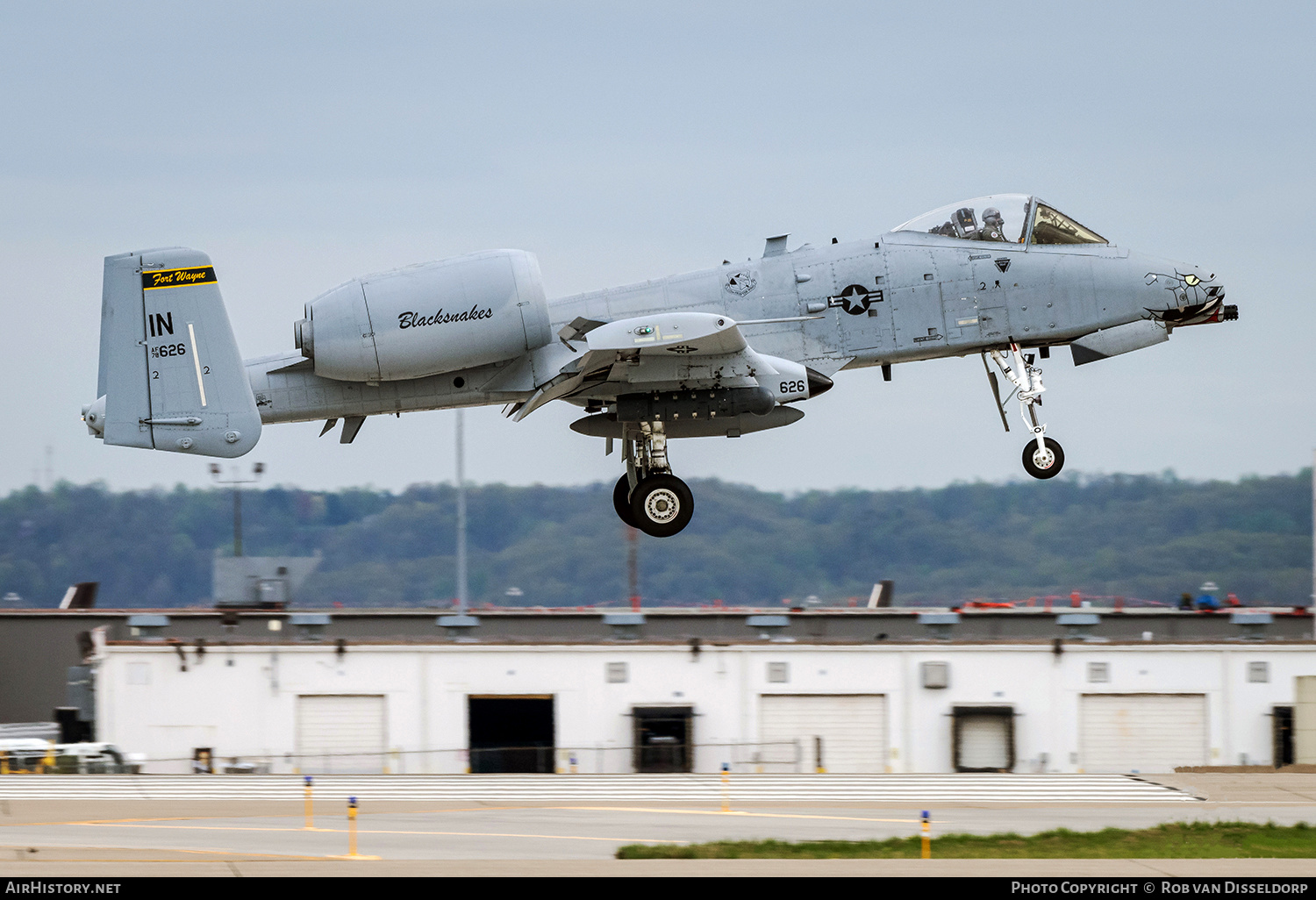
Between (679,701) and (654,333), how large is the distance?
1788cm

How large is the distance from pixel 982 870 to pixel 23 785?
63.1 feet

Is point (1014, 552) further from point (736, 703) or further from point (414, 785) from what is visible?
point (414, 785)

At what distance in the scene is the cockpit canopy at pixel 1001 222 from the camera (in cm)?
2639

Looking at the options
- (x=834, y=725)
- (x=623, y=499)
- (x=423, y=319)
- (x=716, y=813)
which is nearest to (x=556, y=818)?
(x=716, y=813)

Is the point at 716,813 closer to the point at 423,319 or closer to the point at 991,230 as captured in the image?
the point at 423,319

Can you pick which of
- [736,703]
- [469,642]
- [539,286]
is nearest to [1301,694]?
[736,703]

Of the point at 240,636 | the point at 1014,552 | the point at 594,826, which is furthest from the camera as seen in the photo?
the point at 1014,552

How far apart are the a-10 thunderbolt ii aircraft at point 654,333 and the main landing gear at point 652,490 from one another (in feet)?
0.11

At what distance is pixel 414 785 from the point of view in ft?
113

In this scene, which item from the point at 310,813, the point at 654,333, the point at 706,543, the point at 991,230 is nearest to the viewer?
the point at 654,333

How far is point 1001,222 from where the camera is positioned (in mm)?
26453

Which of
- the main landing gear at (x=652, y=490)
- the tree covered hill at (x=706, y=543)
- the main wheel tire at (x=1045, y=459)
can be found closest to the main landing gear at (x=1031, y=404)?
the main wheel tire at (x=1045, y=459)

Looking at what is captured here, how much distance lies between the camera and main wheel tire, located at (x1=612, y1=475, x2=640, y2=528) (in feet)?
86.0

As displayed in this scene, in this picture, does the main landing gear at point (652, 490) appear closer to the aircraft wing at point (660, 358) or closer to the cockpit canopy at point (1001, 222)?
the aircraft wing at point (660, 358)
